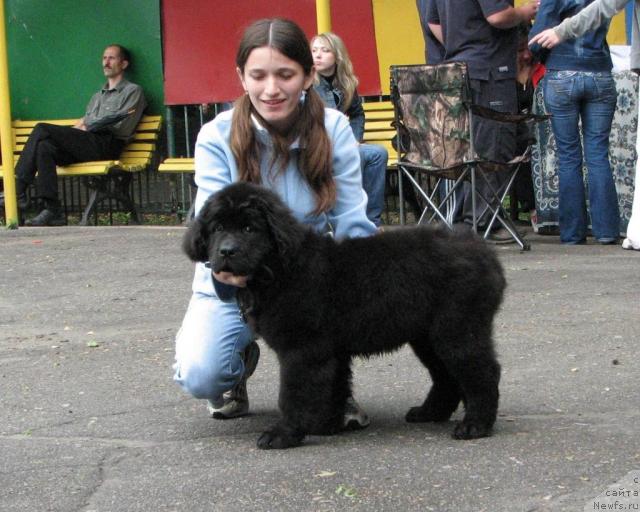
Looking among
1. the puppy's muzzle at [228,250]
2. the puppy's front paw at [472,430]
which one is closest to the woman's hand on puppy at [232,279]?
the puppy's muzzle at [228,250]

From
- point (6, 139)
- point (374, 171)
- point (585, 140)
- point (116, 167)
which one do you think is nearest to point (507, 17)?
point (585, 140)

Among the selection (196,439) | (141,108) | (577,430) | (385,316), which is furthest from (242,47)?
(141,108)

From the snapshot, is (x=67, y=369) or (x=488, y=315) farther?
(x=67, y=369)

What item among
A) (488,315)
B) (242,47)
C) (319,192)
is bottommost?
(488,315)

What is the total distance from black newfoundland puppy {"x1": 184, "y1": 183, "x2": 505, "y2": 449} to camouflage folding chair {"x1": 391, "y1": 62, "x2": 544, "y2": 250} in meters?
4.75

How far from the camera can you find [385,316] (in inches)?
192

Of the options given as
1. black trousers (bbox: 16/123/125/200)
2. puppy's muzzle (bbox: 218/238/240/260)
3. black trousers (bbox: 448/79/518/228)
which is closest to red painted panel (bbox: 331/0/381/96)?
black trousers (bbox: 448/79/518/228)

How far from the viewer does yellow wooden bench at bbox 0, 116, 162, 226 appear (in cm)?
1362

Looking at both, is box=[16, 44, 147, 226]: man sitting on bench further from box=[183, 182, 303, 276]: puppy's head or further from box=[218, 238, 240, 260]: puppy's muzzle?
box=[218, 238, 240, 260]: puppy's muzzle

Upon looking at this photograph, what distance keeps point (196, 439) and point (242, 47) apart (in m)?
1.69

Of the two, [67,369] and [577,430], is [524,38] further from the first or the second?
[577,430]

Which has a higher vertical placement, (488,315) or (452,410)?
(488,315)

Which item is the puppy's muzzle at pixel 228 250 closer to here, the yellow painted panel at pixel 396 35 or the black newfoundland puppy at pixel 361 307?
the black newfoundland puppy at pixel 361 307

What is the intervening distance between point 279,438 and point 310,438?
25cm
